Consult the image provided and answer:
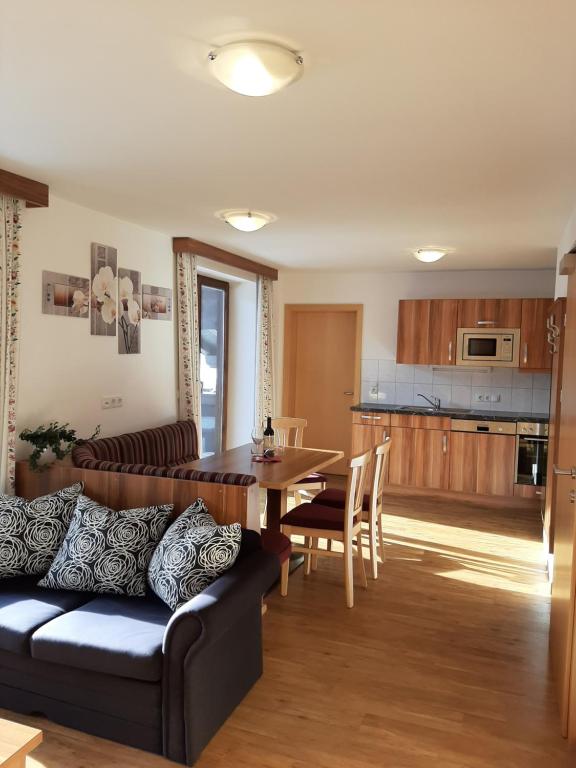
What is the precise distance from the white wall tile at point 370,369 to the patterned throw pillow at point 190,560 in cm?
475

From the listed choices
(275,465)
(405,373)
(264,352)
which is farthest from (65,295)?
(405,373)

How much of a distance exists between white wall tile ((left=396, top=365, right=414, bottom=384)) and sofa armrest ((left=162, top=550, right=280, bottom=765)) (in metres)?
4.73

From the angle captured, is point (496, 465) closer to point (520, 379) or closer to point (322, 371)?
point (520, 379)

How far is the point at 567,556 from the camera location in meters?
2.69

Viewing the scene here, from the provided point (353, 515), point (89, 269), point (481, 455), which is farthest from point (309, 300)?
point (353, 515)

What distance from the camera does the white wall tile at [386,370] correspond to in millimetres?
7258

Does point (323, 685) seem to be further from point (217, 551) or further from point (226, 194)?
point (226, 194)

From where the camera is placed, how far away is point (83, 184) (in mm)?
3717

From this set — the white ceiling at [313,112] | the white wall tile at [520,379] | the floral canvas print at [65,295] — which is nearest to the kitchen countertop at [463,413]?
the white wall tile at [520,379]

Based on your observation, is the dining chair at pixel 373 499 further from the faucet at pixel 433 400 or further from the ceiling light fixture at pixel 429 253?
the faucet at pixel 433 400

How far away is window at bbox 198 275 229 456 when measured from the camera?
6867 mm

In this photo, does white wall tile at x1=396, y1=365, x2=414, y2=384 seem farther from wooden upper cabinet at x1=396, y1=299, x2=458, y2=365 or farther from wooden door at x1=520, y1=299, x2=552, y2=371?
wooden door at x1=520, y1=299, x2=552, y2=371

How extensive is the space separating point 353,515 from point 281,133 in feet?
7.48

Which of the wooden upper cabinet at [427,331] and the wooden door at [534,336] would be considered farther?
the wooden upper cabinet at [427,331]
